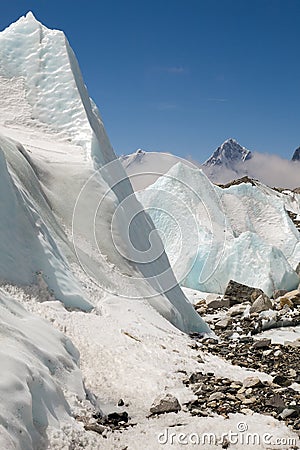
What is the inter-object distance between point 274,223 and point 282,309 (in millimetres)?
18367

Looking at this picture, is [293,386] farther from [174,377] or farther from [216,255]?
[216,255]

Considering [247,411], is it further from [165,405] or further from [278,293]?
[278,293]

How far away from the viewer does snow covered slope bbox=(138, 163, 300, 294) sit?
2881cm

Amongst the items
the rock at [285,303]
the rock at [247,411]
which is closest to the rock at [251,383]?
the rock at [247,411]

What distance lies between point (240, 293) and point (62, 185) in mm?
13854

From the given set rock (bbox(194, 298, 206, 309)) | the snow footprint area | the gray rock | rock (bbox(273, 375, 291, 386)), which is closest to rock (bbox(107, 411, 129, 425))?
the snow footprint area

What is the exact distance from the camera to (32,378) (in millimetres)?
5074

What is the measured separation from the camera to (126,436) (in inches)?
225

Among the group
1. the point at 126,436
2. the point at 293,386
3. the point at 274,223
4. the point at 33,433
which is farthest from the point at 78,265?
the point at 274,223

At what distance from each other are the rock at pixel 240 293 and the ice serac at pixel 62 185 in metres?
8.95

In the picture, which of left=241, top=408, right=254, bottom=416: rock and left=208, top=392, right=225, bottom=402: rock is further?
left=208, top=392, right=225, bottom=402: rock

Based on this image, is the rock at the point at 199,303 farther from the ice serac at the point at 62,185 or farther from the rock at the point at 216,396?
the rock at the point at 216,396
